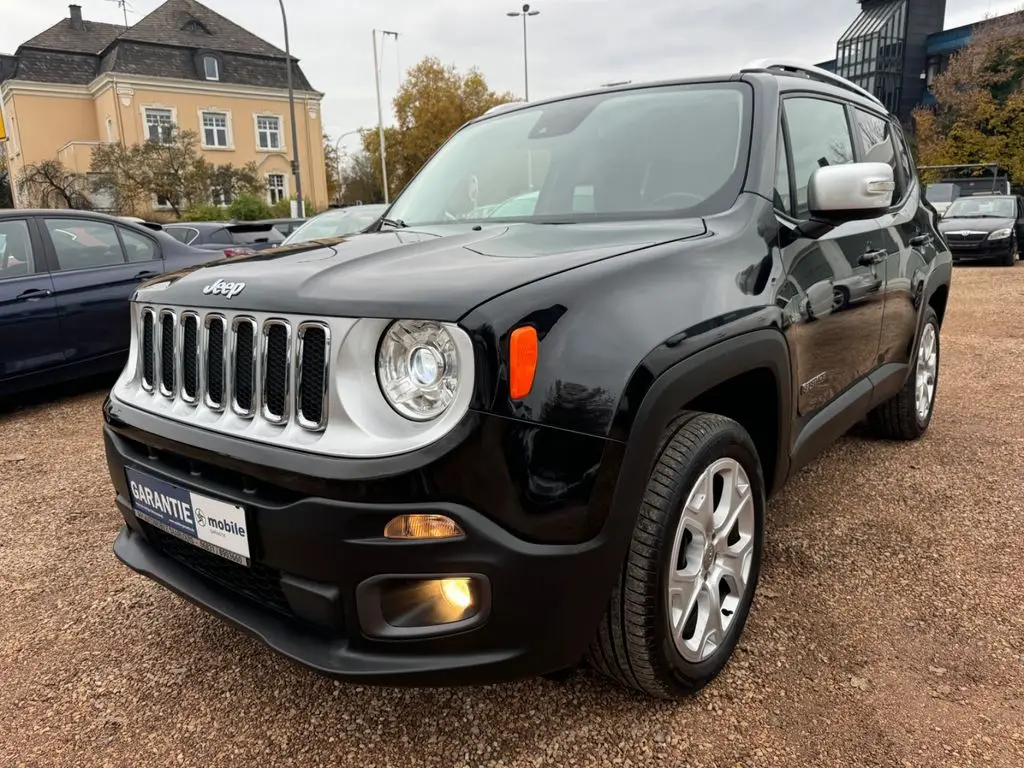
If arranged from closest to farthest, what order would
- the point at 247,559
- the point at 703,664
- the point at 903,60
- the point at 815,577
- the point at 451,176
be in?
the point at 247,559 → the point at 703,664 → the point at 815,577 → the point at 451,176 → the point at 903,60

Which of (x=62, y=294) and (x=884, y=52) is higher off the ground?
(x=884, y=52)

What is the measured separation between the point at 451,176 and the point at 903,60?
63.1 meters

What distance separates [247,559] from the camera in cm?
181

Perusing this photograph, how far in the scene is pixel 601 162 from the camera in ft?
9.12

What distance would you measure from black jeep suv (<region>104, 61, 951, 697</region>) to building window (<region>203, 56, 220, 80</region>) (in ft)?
157

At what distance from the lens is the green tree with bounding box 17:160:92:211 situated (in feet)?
101

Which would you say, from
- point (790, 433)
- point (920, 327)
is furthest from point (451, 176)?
point (920, 327)

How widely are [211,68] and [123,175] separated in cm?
1577

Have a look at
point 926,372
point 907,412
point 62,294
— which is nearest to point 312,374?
point 907,412

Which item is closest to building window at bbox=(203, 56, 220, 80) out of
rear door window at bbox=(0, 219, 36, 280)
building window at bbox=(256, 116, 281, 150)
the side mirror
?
building window at bbox=(256, 116, 281, 150)

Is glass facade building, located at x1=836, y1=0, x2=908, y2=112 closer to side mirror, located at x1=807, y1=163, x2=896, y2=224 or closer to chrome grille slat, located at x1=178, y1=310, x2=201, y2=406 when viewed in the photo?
side mirror, located at x1=807, y1=163, x2=896, y2=224

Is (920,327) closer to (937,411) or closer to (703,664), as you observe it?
(937,411)

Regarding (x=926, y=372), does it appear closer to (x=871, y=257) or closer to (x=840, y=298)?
(x=871, y=257)

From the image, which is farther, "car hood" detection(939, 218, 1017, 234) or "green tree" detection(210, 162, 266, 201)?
"green tree" detection(210, 162, 266, 201)
